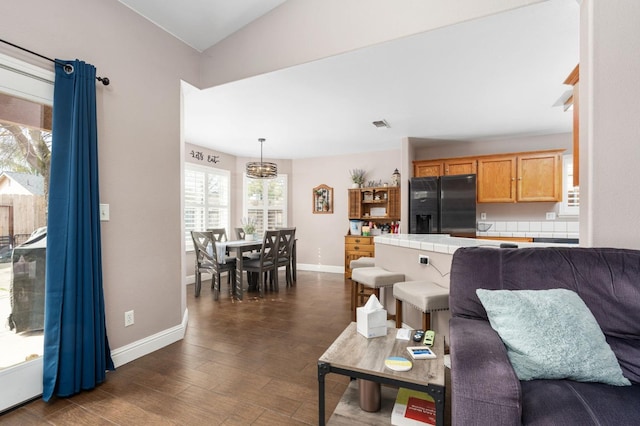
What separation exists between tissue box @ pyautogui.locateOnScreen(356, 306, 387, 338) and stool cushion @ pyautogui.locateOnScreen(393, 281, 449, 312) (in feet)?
2.13

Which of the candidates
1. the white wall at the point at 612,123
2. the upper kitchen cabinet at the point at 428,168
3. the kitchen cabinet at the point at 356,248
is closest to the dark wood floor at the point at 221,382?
the white wall at the point at 612,123

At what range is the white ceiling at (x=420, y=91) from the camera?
2408mm

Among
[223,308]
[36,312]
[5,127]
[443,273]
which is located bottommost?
[223,308]

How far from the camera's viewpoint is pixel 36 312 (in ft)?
6.84

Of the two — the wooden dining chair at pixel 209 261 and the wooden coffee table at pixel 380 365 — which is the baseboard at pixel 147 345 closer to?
the wooden dining chair at pixel 209 261

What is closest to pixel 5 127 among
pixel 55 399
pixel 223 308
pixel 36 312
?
pixel 36 312

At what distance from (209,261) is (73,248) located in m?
2.54

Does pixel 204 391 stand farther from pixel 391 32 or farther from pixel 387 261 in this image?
pixel 391 32

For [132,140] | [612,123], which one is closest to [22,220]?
[132,140]

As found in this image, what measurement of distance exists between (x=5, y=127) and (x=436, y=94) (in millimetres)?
3720

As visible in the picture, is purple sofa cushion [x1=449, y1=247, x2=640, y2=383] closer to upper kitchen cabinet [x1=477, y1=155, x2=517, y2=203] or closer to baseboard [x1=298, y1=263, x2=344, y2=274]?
upper kitchen cabinet [x1=477, y1=155, x2=517, y2=203]

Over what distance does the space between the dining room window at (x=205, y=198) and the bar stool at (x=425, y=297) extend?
4102mm

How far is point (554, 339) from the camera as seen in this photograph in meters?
1.28

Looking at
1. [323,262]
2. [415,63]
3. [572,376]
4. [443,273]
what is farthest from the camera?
[323,262]
